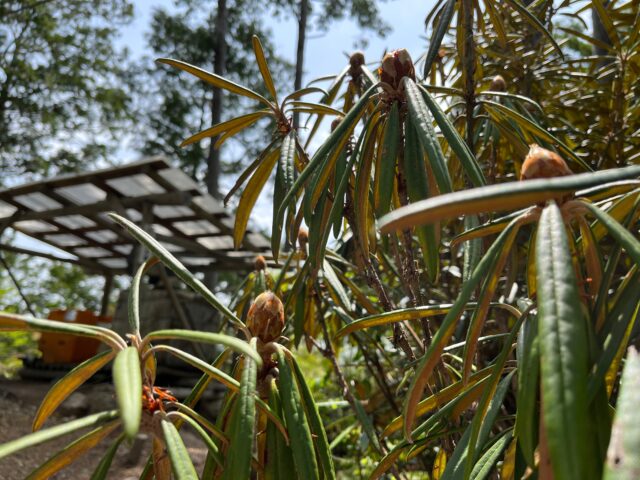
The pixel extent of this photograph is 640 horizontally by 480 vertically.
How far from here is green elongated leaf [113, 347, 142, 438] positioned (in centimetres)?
38

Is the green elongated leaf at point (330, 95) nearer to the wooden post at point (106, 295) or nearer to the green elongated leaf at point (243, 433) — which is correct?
the green elongated leaf at point (243, 433)

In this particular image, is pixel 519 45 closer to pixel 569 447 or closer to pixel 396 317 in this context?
pixel 396 317

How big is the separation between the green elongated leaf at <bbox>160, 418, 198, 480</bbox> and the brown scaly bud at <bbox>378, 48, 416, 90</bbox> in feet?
1.79

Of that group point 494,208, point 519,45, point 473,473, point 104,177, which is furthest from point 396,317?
point 104,177

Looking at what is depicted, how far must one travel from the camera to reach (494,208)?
0.42 metres

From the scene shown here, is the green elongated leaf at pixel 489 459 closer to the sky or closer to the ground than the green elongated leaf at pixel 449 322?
closer to the ground

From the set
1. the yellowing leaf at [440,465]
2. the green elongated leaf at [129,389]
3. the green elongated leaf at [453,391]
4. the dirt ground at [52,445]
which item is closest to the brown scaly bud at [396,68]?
the green elongated leaf at [453,391]

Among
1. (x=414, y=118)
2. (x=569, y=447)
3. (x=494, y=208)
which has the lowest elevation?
(x=569, y=447)

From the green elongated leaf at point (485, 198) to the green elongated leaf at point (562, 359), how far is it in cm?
5

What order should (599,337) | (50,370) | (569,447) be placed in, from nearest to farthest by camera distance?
(569,447) < (599,337) < (50,370)

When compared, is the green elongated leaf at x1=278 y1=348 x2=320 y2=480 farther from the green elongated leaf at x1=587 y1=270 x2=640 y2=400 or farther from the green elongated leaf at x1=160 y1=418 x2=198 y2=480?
the green elongated leaf at x1=587 y1=270 x2=640 y2=400

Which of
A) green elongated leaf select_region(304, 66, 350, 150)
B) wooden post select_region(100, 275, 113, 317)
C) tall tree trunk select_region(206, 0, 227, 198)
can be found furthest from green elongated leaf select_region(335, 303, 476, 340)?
wooden post select_region(100, 275, 113, 317)

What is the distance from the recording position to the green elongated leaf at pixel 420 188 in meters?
0.63

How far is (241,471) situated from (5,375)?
6388 mm
